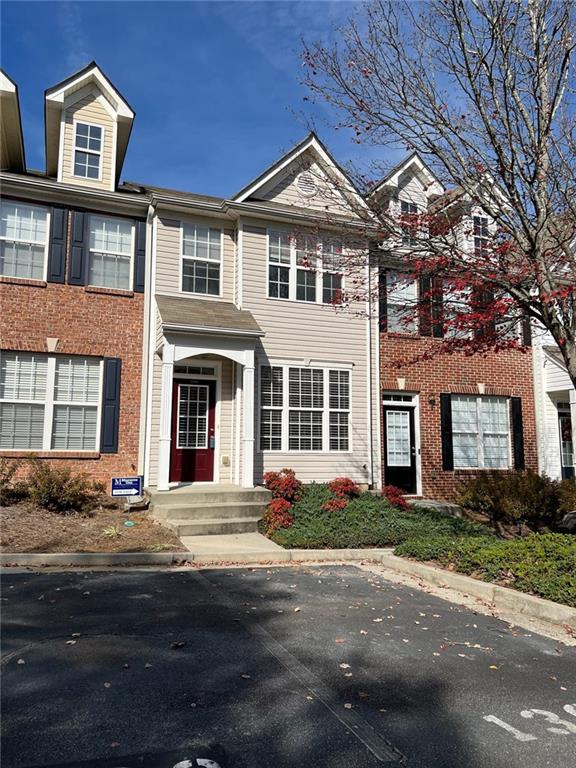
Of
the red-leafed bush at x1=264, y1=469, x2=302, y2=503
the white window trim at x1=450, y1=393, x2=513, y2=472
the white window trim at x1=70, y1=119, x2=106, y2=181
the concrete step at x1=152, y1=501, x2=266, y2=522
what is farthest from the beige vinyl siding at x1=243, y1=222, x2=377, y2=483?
the white window trim at x1=70, y1=119, x2=106, y2=181

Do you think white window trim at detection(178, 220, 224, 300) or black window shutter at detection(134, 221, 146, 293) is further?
white window trim at detection(178, 220, 224, 300)

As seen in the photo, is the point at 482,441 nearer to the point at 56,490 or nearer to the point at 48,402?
the point at 56,490

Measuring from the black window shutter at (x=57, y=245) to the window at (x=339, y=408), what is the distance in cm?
634

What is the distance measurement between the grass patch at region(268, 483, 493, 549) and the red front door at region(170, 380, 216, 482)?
7.78 feet

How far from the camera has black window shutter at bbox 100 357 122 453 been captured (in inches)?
465

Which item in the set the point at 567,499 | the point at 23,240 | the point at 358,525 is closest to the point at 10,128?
the point at 23,240

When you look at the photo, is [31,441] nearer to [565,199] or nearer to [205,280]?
[205,280]

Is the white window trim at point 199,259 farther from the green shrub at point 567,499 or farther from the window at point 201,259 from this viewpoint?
the green shrub at point 567,499

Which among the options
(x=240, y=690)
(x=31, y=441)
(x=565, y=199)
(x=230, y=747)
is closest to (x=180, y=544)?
(x=31, y=441)

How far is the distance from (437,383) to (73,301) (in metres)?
8.85

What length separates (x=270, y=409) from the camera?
12.8 m

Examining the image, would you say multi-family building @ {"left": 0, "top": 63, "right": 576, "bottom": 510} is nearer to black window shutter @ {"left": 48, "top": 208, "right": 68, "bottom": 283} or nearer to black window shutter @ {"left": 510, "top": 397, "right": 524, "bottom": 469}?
black window shutter @ {"left": 48, "top": 208, "right": 68, "bottom": 283}

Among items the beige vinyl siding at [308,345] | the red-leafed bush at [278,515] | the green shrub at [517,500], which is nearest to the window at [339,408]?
the beige vinyl siding at [308,345]

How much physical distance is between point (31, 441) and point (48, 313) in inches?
103
